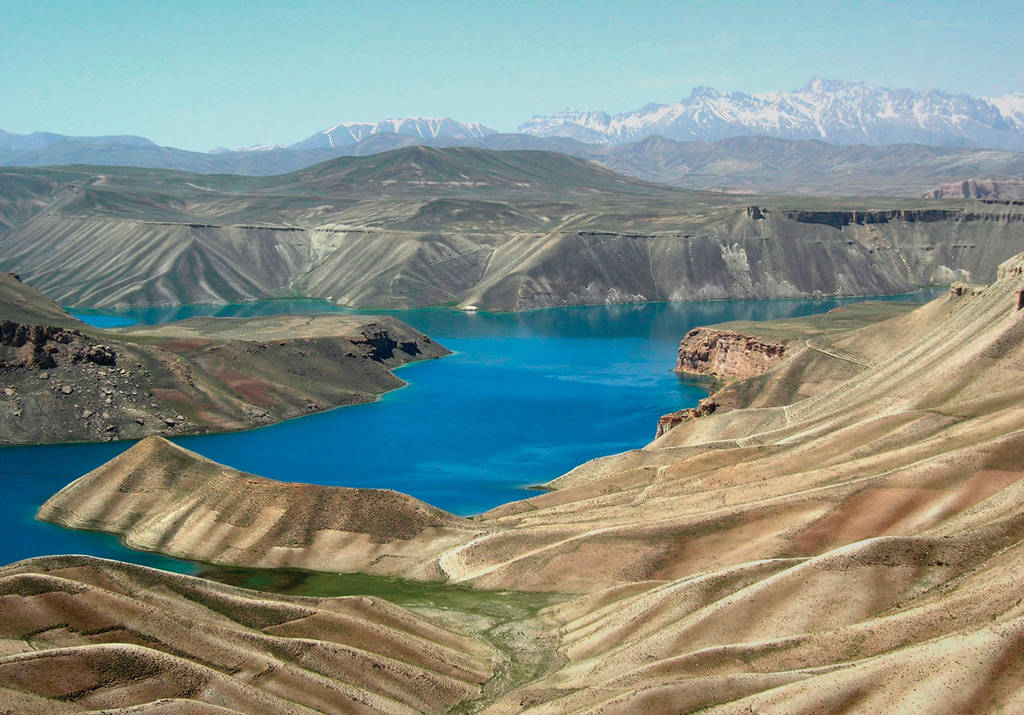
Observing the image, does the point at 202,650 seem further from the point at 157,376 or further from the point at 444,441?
the point at 157,376

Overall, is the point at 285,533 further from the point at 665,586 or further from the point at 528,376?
the point at 528,376

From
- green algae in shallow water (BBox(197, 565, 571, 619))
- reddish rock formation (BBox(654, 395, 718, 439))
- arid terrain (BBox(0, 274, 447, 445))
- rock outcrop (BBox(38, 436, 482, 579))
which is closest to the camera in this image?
green algae in shallow water (BBox(197, 565, 571, 619))

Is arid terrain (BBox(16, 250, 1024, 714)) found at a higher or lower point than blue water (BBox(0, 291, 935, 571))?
higher

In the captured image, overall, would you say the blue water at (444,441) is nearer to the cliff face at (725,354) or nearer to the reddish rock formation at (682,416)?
the reddish rock formation at (682,416)

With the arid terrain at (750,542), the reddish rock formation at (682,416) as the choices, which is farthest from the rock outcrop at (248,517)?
the reddish rock formation at (682,416)

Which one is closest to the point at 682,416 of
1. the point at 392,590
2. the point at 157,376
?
the point at 392,590

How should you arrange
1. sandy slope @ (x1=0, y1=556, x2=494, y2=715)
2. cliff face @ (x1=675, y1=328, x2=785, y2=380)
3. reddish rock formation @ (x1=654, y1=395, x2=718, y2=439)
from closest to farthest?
sandy slope @ (x1=0, y1=556, x2=494, y2=715) < reddish rock formation @ (x1=654, y1=395, x2=718, y2=439) < cliff face @ (x1=675, y1=328, x2=785, y2=380)

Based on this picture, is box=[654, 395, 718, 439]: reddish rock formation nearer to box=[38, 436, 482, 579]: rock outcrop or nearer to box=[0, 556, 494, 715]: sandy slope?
box=[38, 436, 482, 579]: rock outcrop

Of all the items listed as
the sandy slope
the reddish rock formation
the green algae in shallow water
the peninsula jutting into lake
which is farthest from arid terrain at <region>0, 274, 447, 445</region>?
the sandy slope

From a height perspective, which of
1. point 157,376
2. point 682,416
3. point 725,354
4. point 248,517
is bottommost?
point 682,416
